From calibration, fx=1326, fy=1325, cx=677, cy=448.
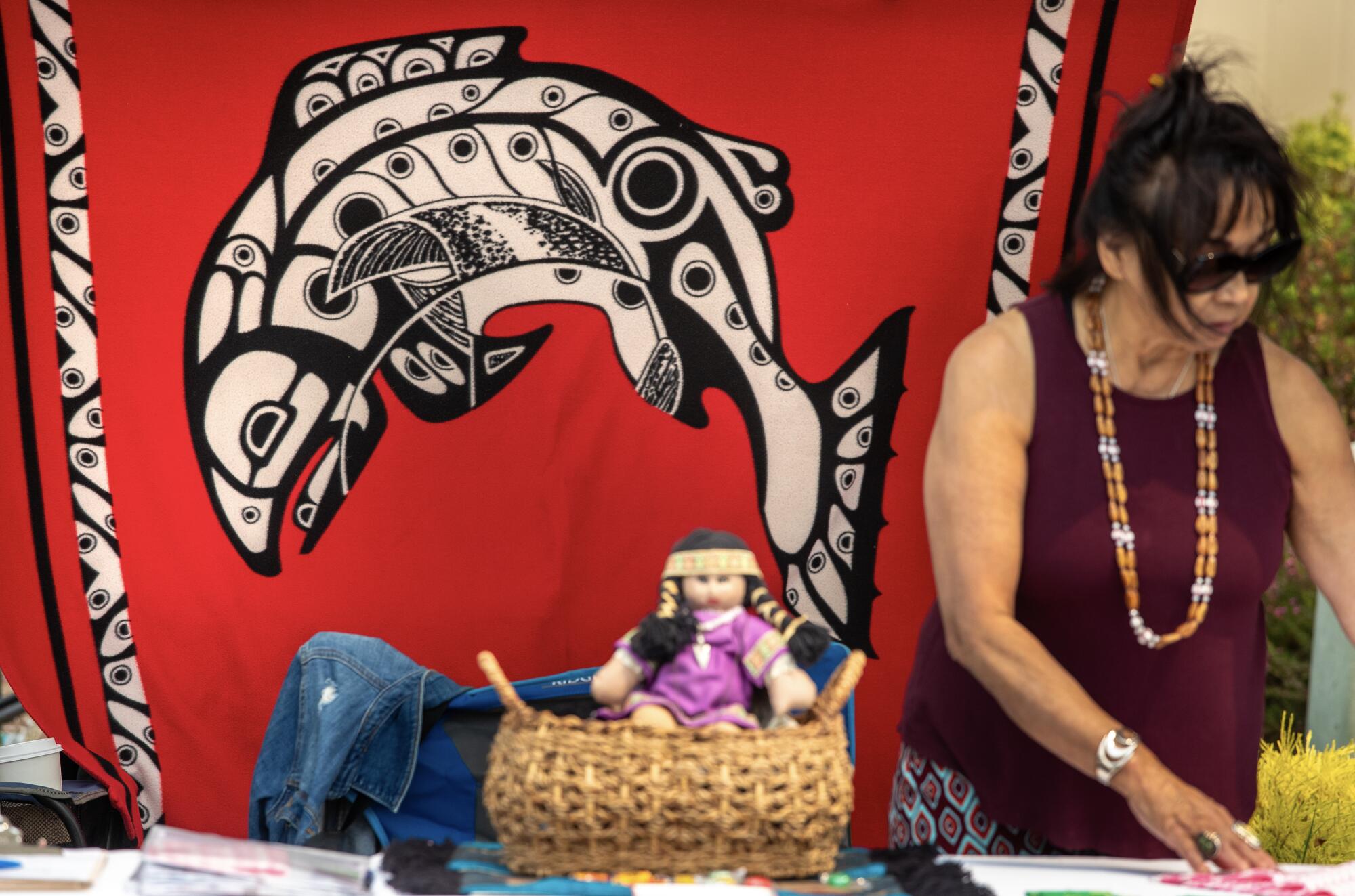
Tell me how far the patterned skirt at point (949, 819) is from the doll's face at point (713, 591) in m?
0.37

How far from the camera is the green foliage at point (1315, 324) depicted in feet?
11.6

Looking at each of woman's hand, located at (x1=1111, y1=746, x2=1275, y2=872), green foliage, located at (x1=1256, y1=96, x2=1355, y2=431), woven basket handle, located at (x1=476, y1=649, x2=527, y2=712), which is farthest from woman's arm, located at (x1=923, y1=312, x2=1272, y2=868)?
green foliage, located at (x1=1256, y1=96, x2=1355, y2=431)

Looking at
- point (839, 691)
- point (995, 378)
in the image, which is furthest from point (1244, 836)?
point (995, 378)

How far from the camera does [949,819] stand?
5.16ft

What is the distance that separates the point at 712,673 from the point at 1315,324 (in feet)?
11.2

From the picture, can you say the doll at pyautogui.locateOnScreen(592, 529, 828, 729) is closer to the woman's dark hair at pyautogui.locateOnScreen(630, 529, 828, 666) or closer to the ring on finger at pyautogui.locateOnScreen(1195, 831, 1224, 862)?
the woman's dark hair at pyautogui.locateOnScreen(630, 529, 828, 666)

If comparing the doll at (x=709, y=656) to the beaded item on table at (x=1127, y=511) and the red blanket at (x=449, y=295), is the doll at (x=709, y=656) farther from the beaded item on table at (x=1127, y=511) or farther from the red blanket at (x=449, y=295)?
the red blanket at (x=449, y=295)

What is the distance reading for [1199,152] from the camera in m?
1.36

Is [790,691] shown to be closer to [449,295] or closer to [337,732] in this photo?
[337,732]

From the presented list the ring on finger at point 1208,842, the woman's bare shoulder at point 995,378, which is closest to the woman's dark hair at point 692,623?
the woman's bare shoulder at point 995,378

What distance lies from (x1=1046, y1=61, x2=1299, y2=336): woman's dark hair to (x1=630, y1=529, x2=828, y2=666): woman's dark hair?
1.65ft

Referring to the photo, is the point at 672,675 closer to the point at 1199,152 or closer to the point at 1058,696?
the point at 1058,696

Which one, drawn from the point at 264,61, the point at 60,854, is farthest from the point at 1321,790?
the point at 264,61

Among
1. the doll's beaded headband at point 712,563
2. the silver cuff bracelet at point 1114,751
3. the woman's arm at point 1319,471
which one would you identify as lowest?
the silver cuff bracelet at point 1114,751
